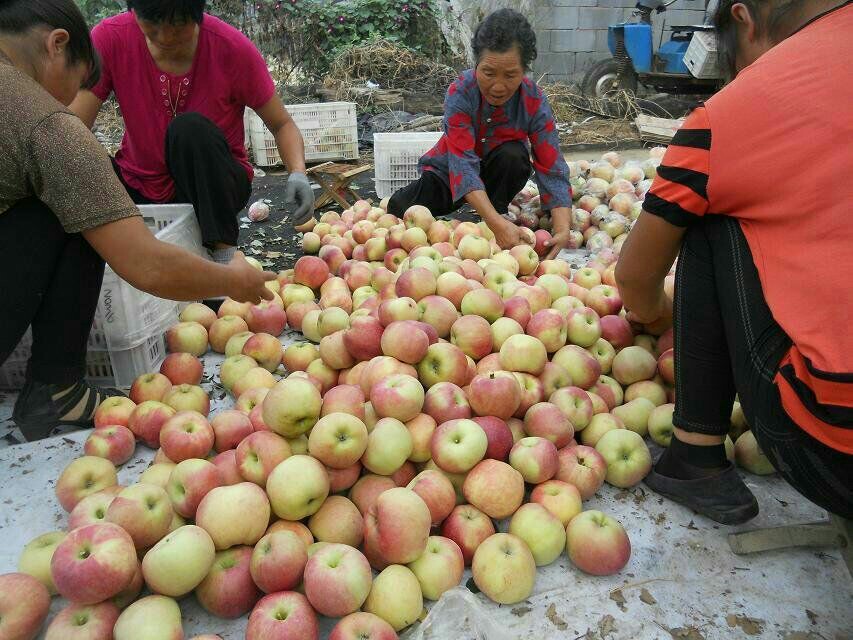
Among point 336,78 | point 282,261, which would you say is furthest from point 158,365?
point 336,78

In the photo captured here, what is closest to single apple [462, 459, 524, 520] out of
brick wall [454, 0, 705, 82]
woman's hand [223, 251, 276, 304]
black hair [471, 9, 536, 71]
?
woman's hand [223, 251, 276, 304]

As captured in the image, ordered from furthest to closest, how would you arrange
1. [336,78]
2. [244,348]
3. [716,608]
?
[336,78]
[244,348]
[716,608]

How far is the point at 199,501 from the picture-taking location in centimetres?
168

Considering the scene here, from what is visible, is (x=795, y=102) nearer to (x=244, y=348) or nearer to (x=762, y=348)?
(x=762, y=348)

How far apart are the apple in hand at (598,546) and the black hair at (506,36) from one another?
239 centimetres

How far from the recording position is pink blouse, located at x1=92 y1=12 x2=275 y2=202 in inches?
114

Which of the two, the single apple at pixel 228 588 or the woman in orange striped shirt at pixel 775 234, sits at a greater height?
the woman in orange striped shirt at pixel 775 234

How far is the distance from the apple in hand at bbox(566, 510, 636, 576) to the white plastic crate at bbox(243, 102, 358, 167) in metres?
4.88

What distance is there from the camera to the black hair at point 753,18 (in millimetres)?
1443

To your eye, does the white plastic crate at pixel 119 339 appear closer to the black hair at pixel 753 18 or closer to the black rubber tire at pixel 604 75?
the black hair at pixel 753 18

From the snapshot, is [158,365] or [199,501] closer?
[199,501]

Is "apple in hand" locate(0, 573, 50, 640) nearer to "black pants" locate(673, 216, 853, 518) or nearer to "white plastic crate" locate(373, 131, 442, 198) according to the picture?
"black pants" locate(673, 216, 853, 518)

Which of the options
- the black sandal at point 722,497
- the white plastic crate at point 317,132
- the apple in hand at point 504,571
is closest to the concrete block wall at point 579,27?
the white plastic crate at point 317,132

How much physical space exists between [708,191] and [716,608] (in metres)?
1.03
